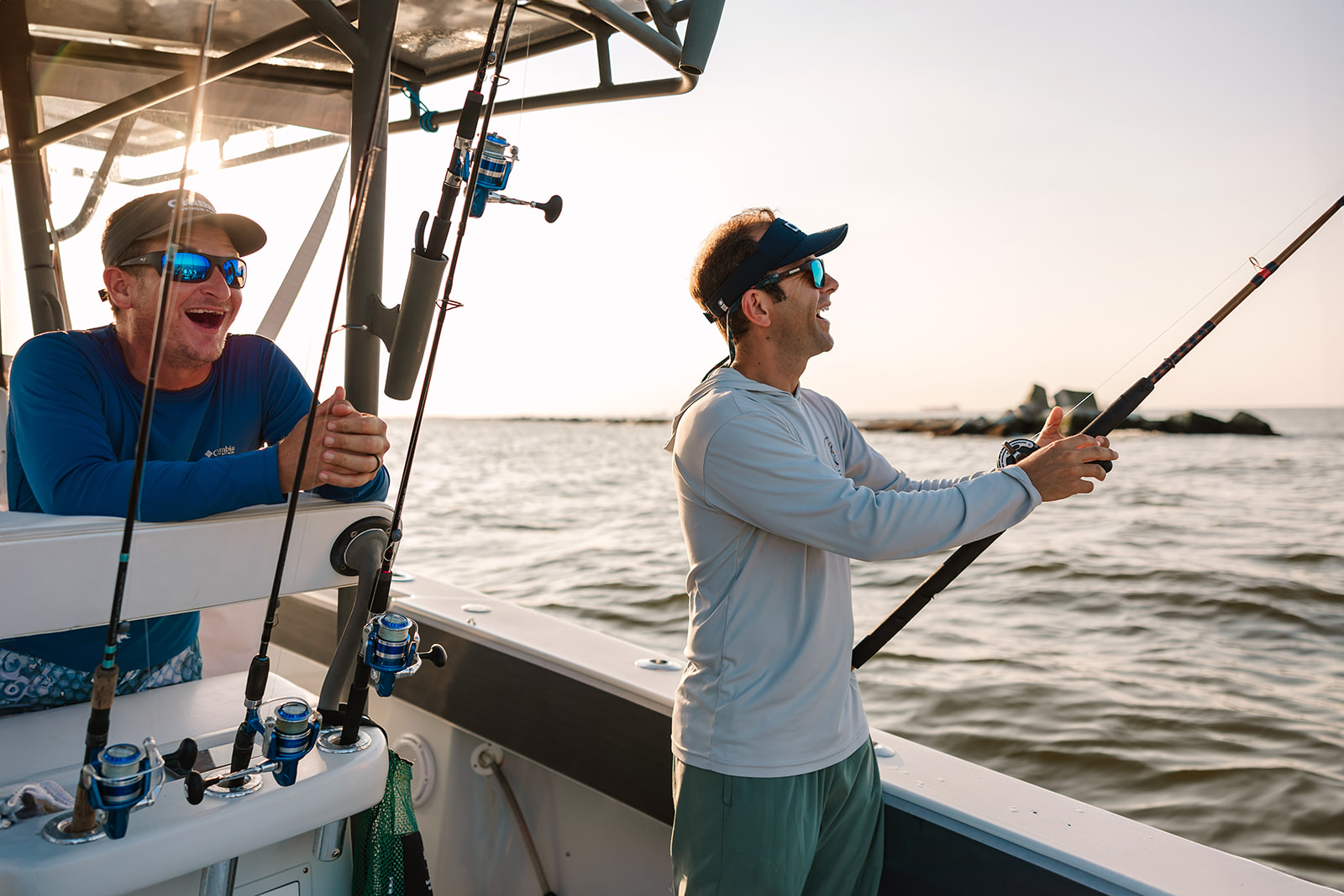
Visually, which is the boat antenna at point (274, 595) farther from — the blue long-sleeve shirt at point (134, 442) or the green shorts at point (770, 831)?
the green shorts at point (770, 831)

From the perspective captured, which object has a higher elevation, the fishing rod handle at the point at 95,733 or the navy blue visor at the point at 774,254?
the navy blue visor at the point at 774,254

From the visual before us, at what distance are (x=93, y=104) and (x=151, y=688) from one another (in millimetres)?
1417

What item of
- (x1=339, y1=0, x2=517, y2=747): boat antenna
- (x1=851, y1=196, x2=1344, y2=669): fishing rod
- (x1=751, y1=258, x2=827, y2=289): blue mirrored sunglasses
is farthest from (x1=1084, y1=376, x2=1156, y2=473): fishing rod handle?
(x1=339, y1=0, x2=517, y2=747): boat antenna

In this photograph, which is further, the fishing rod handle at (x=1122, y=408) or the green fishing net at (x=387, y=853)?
the fishing rod handle at (x=1122, y=408)

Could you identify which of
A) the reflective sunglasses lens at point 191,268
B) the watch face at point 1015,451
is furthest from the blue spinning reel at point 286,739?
the watch face at point 1015,451

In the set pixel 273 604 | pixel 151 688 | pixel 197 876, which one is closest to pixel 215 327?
pixel 273 604

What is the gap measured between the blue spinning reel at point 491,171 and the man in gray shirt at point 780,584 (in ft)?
1.38

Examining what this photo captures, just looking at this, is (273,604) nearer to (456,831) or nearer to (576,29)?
(456,831)

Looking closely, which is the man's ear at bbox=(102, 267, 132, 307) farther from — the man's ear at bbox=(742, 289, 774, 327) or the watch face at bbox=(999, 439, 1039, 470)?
the watch face at bbox=(999, 439, 1039, 470)

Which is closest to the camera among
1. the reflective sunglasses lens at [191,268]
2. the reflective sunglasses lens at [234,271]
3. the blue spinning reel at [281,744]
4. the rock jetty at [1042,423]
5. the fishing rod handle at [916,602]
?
the blue spinning reel at [281,744]

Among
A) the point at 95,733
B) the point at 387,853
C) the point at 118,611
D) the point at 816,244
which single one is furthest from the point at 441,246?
the point at 387,853

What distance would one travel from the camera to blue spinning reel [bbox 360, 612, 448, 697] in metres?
1.31

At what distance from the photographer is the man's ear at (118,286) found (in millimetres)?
1467

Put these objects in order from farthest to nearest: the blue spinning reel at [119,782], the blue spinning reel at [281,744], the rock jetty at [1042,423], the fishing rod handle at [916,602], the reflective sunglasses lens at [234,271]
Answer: the rock jetty at [1042,423], the fishing rod handle at [916,602], the reflective sunglasses lens at [234,271], the blue spinning reel at [281,744], the blue spinning reel at [119,782]
